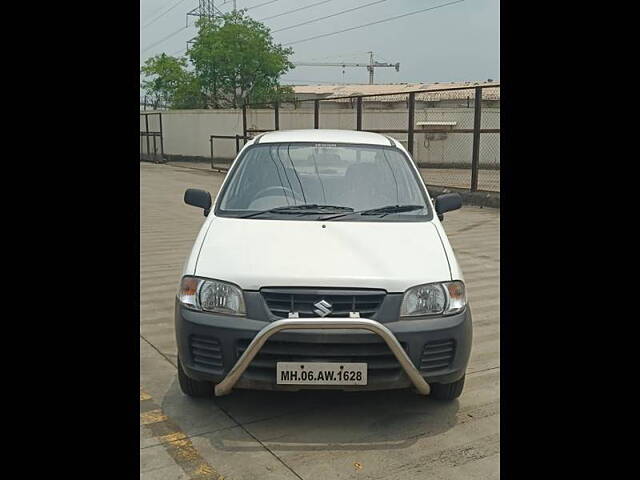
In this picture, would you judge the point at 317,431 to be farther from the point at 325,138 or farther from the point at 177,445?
the point at 325,138

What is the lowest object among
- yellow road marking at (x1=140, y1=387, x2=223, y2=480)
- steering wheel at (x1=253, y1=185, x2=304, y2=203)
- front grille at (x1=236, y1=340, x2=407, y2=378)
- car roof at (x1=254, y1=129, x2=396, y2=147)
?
yellow road marking at (x1=140, y1=387, x2=223, y2=480)

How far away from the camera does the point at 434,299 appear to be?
3.47 m

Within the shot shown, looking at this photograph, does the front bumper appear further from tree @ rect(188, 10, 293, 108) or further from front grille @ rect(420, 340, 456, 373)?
tree @ rect(188, 10, 293, 108)

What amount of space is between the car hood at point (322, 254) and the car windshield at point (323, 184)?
0.18m

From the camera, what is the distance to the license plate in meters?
3.28

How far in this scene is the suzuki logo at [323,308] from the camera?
330cm

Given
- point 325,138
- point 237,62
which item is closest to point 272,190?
point 325,138

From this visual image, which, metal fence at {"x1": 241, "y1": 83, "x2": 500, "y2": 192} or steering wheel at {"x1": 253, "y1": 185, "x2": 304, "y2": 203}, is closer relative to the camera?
steering wheel at {"x1": 253, "y1": 185, "x2": 304, "y2": 203}

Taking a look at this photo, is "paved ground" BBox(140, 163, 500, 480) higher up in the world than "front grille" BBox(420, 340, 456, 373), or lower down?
lower down

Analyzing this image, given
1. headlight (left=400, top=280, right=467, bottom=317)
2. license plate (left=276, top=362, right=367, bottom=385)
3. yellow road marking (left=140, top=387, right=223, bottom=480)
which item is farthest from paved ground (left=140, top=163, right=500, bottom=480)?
headlight (left=400, top=280, right=467, bottom=317)

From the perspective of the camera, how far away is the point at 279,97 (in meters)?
38.4

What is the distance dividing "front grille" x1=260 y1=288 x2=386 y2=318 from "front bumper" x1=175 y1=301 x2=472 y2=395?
0.11 m

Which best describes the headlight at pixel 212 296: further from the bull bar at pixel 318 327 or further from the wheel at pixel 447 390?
the wheel at pixel 447 390

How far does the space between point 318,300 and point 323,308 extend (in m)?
0.05
